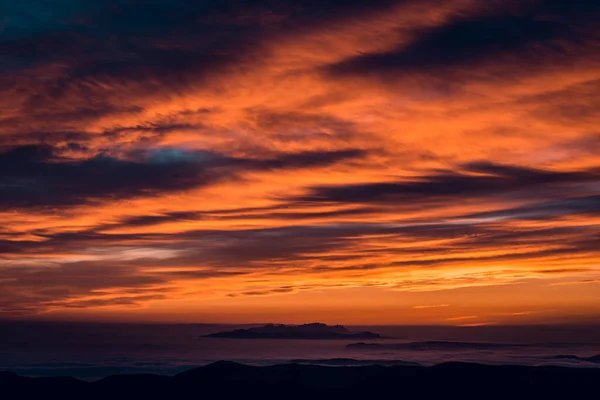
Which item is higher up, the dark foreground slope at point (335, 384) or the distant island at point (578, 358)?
the distant island at point (578, 358)

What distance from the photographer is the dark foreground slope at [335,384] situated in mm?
135625

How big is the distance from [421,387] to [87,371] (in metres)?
69.0

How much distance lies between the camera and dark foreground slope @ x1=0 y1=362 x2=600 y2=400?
135625 millimetres

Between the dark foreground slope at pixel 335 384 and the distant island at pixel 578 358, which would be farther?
the distant island at pixel 578 358

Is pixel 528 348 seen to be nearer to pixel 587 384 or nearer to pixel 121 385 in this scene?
pixel 587 384

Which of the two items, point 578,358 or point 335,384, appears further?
point 578,358

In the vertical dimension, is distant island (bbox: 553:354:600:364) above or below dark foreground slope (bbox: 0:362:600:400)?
above

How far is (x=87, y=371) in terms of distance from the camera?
160375 mm

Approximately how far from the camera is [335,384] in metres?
143

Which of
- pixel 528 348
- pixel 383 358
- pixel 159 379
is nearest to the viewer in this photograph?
pixel 159 379

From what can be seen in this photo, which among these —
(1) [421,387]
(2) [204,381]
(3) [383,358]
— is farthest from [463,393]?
(2) [204,381]

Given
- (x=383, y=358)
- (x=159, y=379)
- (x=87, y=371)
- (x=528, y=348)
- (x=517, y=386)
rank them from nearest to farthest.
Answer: (x=517, y=386), (x=159, y=379), (x=87, y=371), (x=383, y=358), (x=528, y=348)

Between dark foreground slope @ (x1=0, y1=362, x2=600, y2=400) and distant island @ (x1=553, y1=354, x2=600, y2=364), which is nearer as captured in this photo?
dark foreground slope @ (x1=0, y1=362, x2=600, y2=400)

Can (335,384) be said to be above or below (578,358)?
below
